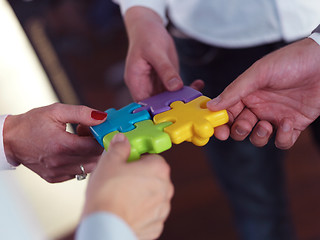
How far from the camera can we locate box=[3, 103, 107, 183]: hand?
718mm

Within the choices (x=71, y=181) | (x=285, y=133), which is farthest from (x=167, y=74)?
(x=71, y=181)

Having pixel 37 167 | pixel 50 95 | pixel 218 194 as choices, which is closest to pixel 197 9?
pixel 37 167

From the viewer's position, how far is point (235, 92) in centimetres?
68

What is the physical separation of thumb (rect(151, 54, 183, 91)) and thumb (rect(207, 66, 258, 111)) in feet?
0.43

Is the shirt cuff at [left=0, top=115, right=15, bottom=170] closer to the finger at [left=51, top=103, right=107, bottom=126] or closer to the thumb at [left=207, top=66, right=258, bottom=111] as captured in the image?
the finger at [left=51, top=103, right=107, bottom=126]

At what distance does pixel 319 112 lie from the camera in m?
0.74

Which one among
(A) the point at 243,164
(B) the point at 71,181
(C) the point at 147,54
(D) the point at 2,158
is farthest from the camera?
(B) the point at 71,181

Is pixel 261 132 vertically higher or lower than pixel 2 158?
lower

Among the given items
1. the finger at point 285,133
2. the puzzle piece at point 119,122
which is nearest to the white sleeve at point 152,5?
the puzzle piece at point 119,122

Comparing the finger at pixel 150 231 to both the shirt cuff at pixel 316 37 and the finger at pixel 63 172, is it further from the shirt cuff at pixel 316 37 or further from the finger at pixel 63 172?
the shirt cuff at pixel 316 37

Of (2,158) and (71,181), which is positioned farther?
(71,181)

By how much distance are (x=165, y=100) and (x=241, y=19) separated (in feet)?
0.86

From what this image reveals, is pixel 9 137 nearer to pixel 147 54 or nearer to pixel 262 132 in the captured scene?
pixel 147 54

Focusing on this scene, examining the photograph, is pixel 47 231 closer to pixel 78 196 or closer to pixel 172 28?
pixel 78 196
